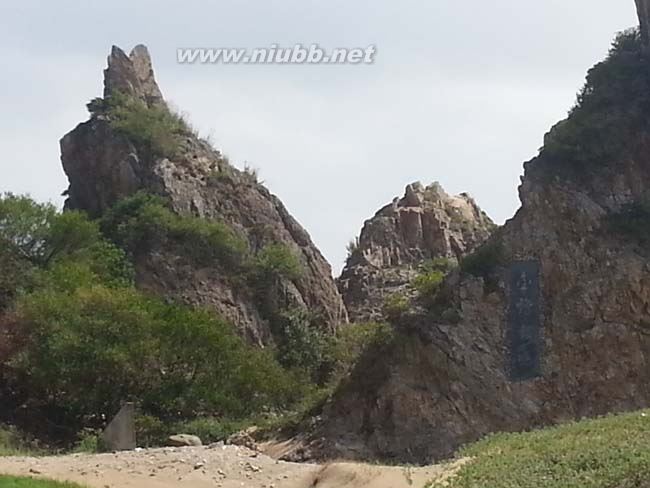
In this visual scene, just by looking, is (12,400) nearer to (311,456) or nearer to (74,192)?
(311,456)

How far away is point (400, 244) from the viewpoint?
3741 centimetres

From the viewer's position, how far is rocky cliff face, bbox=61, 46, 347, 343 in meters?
31.5

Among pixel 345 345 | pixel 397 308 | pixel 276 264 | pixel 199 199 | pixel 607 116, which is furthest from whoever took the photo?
pixel 199 199

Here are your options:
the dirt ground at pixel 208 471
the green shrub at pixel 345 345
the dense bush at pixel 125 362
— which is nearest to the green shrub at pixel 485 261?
the dense bush at pixel 125 362

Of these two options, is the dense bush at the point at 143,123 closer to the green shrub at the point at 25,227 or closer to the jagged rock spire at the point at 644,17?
the green shrub at the point at 25,227

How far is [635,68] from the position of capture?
85.6 feet

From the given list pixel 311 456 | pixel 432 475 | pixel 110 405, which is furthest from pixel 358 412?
pixel 432 475

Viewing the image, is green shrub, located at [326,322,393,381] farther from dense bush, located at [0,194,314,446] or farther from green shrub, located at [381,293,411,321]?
green shrub, located at [381,293,411,321]

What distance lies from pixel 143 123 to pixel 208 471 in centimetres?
2444

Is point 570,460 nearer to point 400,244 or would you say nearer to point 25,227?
point 25,227

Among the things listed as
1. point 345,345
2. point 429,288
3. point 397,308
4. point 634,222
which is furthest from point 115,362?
point 634,222

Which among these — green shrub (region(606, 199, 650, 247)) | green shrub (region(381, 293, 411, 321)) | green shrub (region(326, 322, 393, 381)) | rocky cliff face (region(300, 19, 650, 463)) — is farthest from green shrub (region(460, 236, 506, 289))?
green shrub (region(326, 322, 393, 381))

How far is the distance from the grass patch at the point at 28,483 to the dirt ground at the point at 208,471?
1.92 ft

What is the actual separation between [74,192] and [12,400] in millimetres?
12034
